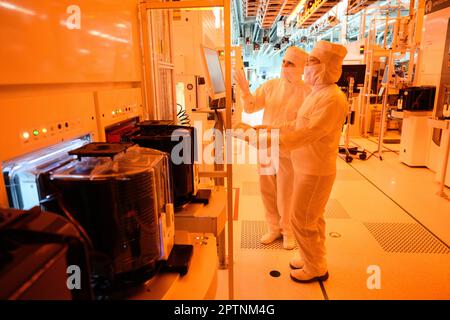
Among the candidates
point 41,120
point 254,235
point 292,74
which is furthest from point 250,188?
point 41,120

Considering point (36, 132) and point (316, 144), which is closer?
point (36, 132)

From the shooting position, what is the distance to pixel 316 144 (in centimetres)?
214

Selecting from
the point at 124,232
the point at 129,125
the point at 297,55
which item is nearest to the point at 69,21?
the point at 129,125

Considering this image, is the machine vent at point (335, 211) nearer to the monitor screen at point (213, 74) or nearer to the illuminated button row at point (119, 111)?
the monitor screen at point (213, 74)

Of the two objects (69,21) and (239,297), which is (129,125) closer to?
(69,21)

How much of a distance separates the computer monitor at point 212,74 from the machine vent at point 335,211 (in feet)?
6.96

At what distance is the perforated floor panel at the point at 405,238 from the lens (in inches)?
109

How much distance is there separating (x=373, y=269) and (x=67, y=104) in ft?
8.05

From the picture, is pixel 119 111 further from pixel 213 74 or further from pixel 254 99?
pixel 254 99

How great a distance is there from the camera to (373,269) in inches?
97.8

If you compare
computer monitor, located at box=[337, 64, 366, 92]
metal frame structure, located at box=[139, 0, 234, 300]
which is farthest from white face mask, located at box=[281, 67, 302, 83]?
computer monitor, located at box=[337, 64, 366, 92]

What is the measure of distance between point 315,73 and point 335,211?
196cm

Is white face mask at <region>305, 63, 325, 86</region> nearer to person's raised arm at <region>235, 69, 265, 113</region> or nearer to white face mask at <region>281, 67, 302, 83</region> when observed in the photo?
white face mask at <region>281, 67, 302, 83</region>

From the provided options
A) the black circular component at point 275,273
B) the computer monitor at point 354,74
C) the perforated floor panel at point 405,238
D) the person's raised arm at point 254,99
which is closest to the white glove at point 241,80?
the person's raised arm at point 254,99
